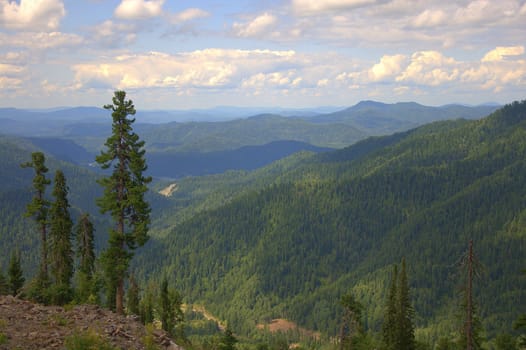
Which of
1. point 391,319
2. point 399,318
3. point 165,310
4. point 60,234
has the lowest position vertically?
point 165,310

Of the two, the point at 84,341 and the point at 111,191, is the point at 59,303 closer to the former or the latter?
the point at 111,191

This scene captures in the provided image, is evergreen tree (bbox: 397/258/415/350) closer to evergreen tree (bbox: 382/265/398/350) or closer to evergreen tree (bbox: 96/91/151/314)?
evergreen tree (bbox: 382/265/398/350)

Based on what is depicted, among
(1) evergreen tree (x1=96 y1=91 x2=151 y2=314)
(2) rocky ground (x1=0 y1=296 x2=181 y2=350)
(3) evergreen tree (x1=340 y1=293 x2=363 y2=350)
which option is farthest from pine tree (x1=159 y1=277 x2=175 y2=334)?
(2) rocky ground (x1=0 y1=296 x2=181 y2=350)

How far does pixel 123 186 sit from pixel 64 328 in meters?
15.0

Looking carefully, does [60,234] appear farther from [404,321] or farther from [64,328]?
[404,321]

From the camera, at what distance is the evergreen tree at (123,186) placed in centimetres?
4272

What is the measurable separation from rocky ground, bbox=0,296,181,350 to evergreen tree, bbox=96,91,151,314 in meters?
7.53

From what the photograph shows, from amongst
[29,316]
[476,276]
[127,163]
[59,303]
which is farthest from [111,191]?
[476,276]

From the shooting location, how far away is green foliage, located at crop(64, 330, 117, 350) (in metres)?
27.7

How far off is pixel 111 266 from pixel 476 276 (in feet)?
113

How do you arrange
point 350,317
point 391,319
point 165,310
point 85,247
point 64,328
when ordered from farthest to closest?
point 165,310, point 350,317, point 391,319, point 85,247, point 64,328

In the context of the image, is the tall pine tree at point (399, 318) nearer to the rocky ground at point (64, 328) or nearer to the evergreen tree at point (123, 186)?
the evergreen tree at point (123, 186)

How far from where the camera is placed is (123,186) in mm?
43531

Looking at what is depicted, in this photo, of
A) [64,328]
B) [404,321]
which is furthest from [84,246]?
[404,321]
